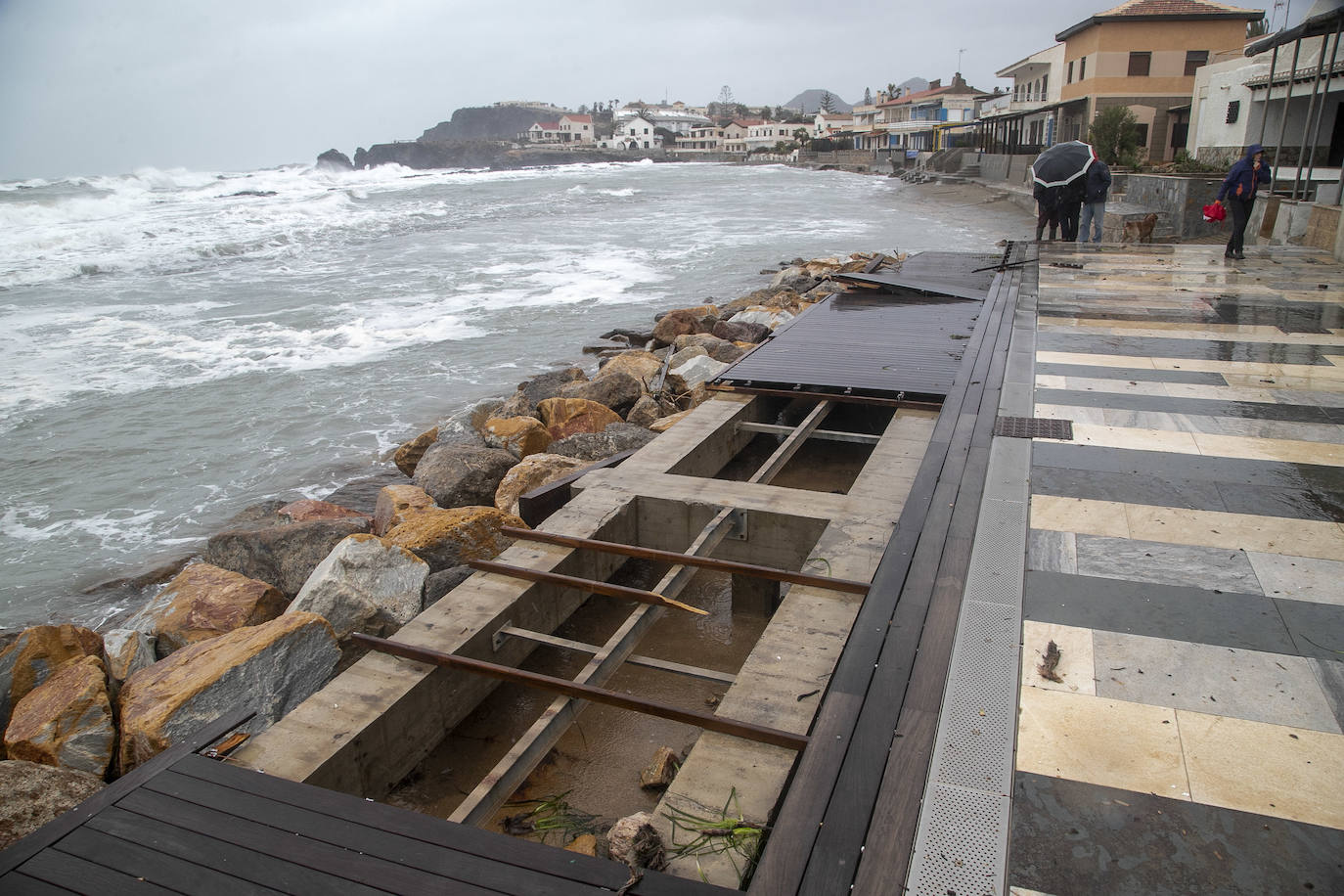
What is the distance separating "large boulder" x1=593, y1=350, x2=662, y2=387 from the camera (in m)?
10.1

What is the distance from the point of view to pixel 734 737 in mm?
3258

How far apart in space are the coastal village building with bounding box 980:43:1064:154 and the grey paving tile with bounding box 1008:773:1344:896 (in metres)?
48.0

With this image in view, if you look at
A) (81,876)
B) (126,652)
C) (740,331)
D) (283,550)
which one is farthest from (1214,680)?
(740,331)

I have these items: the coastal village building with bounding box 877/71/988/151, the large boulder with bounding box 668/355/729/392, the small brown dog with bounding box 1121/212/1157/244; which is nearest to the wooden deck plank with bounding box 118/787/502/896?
the large boulder with bounding box 668/355/729/392

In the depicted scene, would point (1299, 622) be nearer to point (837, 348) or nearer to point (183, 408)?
point (837, 348)

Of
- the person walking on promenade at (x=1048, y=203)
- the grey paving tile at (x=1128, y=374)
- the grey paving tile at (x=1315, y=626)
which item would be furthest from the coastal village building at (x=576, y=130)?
the grey paving tile at (x=1315, y=626)

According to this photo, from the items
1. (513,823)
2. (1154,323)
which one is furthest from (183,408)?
(1154,323)

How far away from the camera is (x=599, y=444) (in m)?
7.47

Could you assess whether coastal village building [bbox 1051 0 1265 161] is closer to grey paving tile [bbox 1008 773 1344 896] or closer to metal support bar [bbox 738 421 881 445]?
metal support bar [bbox 738 421 881 445]

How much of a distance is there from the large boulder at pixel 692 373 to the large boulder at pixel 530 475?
2939 millimetres

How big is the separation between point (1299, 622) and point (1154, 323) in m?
6.12

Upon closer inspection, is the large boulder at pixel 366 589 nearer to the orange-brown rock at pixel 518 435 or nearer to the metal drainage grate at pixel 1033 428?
the orange-brown rock at pixel 518 435

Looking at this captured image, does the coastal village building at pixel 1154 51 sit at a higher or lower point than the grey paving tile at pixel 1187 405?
higher

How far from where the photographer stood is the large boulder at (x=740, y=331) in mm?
12266
